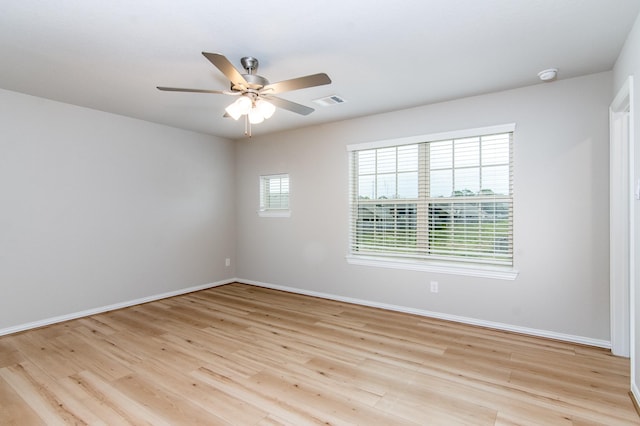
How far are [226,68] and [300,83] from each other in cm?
52

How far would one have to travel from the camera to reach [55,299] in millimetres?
3984

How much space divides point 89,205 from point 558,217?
527 centimetres

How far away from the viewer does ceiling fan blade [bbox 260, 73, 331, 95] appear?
2.37 metres

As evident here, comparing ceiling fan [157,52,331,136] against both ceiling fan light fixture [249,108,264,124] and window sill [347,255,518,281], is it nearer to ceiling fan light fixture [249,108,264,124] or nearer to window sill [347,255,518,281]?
ceiling fan light fixture [249,108,264,124]

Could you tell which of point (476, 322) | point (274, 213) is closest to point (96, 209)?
point (274, 213)

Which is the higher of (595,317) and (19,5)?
(19,5)

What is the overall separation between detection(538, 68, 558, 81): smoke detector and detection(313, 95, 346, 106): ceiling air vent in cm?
194

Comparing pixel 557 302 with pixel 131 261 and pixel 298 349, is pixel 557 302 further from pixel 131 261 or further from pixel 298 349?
pixel 131 261

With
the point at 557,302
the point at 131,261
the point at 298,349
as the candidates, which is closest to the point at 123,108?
the point at 131,261

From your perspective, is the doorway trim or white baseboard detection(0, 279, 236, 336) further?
white baseboard detection(0, 279, 236, 336)

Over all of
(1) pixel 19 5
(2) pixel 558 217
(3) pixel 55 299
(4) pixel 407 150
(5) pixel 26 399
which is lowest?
(5) pixel 26 399

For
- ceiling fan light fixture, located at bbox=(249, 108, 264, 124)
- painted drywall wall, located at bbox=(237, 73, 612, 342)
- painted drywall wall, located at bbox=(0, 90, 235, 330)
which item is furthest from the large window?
painted drywall wall, located at bbox=(0, 90, 235, 330)

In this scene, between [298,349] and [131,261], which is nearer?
[298,349]

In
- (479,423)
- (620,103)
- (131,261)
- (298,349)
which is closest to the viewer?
(479,423)
